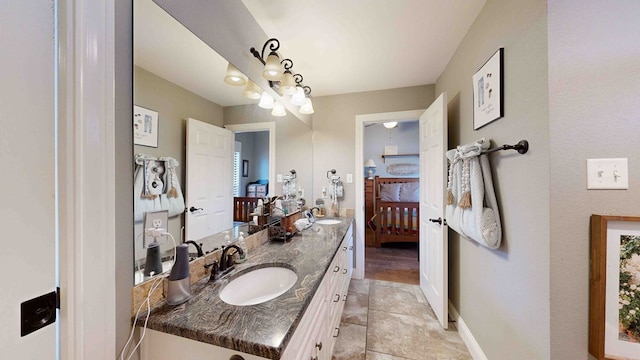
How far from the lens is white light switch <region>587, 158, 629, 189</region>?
0.91 meters

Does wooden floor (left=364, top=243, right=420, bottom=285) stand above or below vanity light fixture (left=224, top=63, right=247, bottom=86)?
below

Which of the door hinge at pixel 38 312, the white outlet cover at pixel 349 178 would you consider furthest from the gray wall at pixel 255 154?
the white outlet cover at pixel 349 178

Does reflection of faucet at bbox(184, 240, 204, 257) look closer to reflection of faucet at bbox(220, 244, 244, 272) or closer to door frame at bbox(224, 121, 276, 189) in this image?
reflection of faucet at bbox(220, 244, 244, 272)

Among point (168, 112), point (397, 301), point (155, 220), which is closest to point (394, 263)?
point (397, 301)

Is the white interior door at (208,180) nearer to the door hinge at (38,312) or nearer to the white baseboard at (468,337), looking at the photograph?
the door hinge at (38,312)

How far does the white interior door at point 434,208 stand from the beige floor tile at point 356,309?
2.11 feet

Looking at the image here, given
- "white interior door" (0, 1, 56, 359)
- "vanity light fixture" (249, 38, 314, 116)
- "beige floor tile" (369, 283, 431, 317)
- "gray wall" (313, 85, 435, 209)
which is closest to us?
"white interior door" (0, 1, 56, 359)

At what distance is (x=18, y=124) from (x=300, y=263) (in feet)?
3.73

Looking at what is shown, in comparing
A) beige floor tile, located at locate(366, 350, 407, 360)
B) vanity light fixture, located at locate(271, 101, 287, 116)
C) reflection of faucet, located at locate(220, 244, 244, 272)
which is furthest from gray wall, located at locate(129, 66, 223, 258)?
beige floor tile, located at locate(366, 350, 407, 360)

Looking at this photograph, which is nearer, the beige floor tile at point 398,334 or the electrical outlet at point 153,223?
the electrical outlet at point 153,223

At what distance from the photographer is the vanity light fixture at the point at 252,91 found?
1540 mm

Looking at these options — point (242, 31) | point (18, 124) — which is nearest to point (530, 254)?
point (18, 124)

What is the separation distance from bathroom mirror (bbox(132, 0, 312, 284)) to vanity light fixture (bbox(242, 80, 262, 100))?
1.3 inches

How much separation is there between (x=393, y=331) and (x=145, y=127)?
220 centimetres
